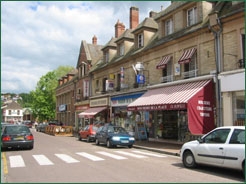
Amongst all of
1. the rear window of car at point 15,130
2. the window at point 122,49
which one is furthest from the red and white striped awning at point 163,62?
the rear window of car at point 15,130

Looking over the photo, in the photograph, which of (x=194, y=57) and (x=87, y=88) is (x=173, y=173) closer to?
(x=194, y=57)

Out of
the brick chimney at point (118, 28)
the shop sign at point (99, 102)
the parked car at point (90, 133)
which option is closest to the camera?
the parked car at point (90, 133)

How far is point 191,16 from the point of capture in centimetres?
1941

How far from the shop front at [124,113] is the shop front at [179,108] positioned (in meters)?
1.69

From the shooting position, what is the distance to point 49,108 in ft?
203

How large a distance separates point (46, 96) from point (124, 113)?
126 feet

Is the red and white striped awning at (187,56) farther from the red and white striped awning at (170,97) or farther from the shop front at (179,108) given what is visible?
the red and white striped awning at (170,97)

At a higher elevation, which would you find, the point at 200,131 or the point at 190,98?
the point at 190,98

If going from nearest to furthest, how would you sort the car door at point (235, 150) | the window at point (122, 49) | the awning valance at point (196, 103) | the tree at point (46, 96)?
the car door at point (235, 150), the awning valance at point (196, 103), the window at point (122, 49), the tree at point (46, 96)

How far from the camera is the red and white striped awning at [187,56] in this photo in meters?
17.8

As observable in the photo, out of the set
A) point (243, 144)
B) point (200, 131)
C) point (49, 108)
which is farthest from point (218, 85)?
point (49, 108)

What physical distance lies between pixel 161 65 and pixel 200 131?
20.1 feet

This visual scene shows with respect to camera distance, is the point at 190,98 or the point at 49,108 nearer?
the point at 190,98

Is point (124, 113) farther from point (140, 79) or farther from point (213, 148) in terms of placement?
point (213, 148)
